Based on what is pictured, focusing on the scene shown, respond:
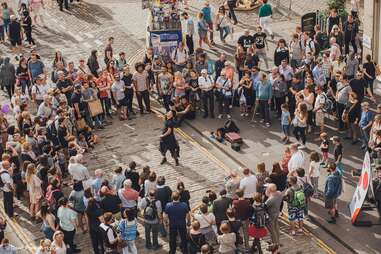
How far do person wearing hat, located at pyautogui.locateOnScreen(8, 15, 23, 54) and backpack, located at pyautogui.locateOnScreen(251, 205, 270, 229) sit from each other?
17352 mm

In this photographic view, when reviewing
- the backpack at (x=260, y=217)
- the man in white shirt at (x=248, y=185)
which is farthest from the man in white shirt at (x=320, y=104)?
the backpack at (x=260, y=217)

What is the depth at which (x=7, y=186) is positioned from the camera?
69.3 ft

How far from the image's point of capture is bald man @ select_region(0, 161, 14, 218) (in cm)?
2109

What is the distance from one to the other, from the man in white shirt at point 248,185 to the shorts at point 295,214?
0.99 meters

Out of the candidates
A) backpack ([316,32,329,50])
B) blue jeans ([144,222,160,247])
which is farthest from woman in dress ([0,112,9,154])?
backpack ([316,32,329,50])

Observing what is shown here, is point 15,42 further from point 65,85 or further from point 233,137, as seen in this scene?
point 233,137

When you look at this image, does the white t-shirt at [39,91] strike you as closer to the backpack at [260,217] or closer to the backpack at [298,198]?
the backpack at [260,217]

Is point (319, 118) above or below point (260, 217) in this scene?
above

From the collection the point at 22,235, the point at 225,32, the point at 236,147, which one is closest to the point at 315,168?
the point at 236,147

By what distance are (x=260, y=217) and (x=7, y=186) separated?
6802 mm

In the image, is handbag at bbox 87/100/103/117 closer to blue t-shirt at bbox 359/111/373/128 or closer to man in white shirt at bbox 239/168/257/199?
man in white shirt at bbox 239/168/257/199

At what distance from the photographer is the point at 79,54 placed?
1303 inches

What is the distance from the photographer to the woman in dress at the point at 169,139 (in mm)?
23062

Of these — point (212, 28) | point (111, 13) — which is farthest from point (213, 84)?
point (111, 13)
